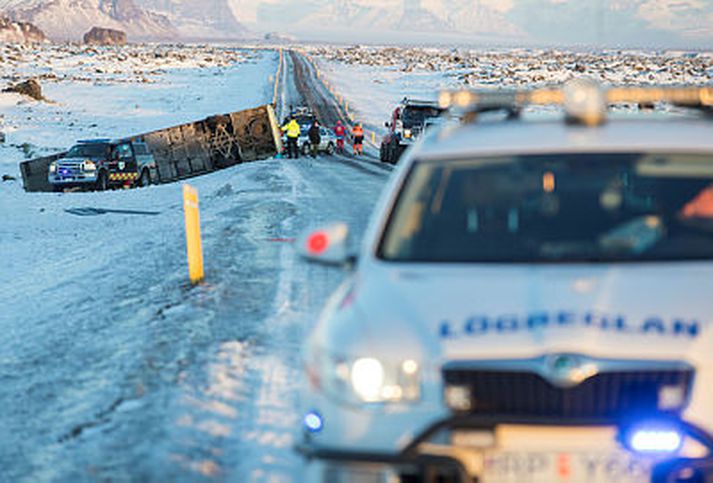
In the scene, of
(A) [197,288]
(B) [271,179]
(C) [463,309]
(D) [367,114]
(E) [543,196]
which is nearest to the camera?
(C) [463,309]

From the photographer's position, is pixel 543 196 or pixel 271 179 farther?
pixel 271 179

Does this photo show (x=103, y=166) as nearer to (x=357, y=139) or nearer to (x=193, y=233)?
(x=357, y=139)

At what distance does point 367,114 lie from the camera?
57031 millimetres

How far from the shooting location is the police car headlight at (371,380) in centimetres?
350

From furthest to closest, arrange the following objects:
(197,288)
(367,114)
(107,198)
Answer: (367,114)
(107,198)
(197,288)

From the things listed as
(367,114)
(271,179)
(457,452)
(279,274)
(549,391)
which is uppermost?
(549,391)

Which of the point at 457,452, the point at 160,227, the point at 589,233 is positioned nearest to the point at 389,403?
the point at 457,452

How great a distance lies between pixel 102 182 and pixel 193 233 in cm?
1740

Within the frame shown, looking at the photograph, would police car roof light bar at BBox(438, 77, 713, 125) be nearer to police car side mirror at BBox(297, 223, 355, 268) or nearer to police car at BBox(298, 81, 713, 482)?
police car at BBox(298, 81, 713, 482)

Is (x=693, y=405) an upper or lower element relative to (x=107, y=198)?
upper

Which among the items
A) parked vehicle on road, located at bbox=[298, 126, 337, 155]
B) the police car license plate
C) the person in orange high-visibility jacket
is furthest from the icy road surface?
parked vehicle on road, located at bbox=[298, 126, 337, 155]

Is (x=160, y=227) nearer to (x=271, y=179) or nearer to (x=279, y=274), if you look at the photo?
(x=271, y=179)

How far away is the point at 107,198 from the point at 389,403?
22439 millimetres

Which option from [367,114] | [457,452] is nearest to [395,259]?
[457,452]
